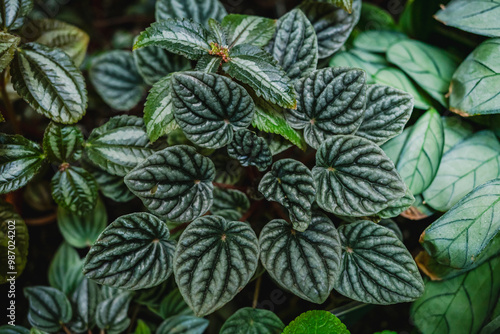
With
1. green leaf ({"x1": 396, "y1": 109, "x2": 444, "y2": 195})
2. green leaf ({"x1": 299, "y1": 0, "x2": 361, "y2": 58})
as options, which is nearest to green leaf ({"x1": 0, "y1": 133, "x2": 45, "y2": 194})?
green leaf ({"x1": 299, "y1": 0, "x2": 361, "y2": 58})

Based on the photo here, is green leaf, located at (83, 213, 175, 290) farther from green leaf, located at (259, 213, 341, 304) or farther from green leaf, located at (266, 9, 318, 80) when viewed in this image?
green leaf, located at (266, 9, 318, 80)

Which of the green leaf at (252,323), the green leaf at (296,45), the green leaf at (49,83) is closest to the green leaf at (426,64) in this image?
the green leaf at (296,45)

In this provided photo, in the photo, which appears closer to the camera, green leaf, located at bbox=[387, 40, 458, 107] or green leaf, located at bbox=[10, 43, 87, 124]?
green leaf, located at bbox=[10, 43, 87, 124]

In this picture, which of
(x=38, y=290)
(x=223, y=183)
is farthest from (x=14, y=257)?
(x=223, y=183)

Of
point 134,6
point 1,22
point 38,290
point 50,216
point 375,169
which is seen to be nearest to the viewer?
point 375,169

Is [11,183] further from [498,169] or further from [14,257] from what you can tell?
[498,169]
